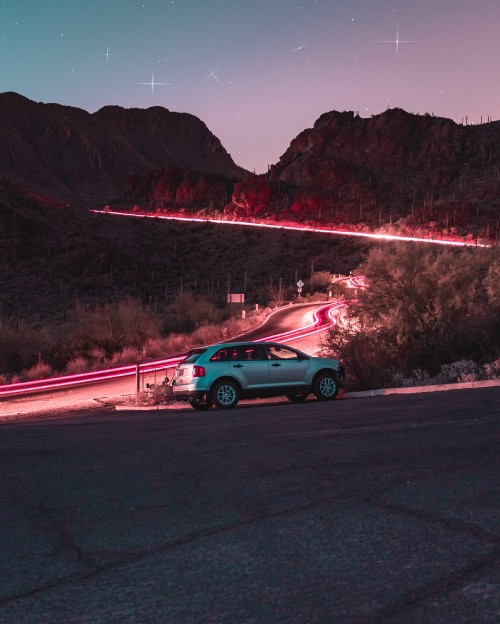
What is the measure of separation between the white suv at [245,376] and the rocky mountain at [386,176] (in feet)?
250

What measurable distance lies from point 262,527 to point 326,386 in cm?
1349

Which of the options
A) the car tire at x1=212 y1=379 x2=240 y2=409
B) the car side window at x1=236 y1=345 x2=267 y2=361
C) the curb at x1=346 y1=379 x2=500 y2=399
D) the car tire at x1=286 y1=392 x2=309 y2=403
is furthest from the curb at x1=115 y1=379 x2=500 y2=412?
the car side window at x1=236 y1=345 x2=267 y2=361

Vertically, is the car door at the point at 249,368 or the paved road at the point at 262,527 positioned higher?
the car door at the point at 249,368

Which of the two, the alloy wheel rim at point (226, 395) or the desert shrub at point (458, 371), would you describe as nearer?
the desert shrub at point (458, 371)

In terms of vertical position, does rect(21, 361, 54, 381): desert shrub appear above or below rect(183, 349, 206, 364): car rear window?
below

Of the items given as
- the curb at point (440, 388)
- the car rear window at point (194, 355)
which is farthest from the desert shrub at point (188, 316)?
the curb at point (440, 388)

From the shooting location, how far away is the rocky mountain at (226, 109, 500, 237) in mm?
102062

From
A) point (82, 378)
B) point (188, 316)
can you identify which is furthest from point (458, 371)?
point (188, 316)

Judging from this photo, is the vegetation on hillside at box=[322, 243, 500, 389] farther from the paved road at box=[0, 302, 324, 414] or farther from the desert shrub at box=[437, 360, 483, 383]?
the paved road at box=[0, 302, 324, 414]

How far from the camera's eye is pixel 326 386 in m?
19.6

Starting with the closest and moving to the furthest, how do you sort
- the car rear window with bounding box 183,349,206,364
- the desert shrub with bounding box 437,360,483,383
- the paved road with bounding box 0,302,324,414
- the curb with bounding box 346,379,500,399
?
the curb with bounding box 346,379,500,399 → the desert shrub with bounding box 437,360,483,383 → the car rear window with bounding box 183,349,206,364 → the paved road with bounding box 0,302,324,414

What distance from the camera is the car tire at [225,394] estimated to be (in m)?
18.8

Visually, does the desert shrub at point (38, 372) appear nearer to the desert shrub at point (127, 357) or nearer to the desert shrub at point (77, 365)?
the desert shrub at point (77, 365)

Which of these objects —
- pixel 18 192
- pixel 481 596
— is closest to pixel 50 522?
pixel 481 596
